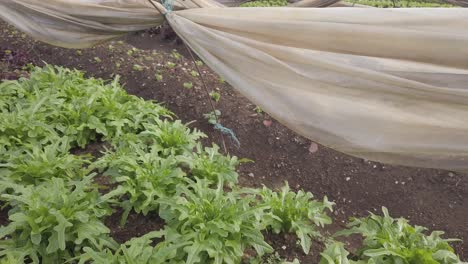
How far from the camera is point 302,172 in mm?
3887

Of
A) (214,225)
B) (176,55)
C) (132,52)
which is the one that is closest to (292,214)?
(214,225)

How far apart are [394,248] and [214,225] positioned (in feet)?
3.40

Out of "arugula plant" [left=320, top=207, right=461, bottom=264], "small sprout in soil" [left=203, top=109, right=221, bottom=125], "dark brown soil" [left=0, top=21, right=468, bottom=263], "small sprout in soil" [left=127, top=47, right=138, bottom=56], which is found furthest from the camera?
"small sprout in soil" [left=127, top=47, right=138, bottom=56]

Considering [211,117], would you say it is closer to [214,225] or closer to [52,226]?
[214,225]

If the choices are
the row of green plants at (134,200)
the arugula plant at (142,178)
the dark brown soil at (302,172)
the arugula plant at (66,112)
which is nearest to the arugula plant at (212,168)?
the row of green plants at (134,200)

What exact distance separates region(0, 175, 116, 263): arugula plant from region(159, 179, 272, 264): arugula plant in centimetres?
41

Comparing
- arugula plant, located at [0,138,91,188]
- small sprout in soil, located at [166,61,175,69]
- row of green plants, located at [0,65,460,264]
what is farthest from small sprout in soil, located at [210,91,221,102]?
arugula plant, located at [0,138,91,188]

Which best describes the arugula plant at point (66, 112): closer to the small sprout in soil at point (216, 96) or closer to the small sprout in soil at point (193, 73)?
the small sprout in soil at point (216, 96)

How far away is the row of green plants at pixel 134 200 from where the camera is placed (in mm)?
2414

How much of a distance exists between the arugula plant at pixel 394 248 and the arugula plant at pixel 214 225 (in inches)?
16.7

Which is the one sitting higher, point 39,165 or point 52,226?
point 39,165

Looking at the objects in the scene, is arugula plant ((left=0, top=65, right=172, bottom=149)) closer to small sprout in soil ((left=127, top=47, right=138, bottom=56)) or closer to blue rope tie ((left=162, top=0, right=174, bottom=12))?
blue rope tie ((left=162, top=0, right=174, bottom=12))

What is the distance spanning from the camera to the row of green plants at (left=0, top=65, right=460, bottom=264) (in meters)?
2.41

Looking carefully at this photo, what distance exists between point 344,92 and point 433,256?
1.13 m
